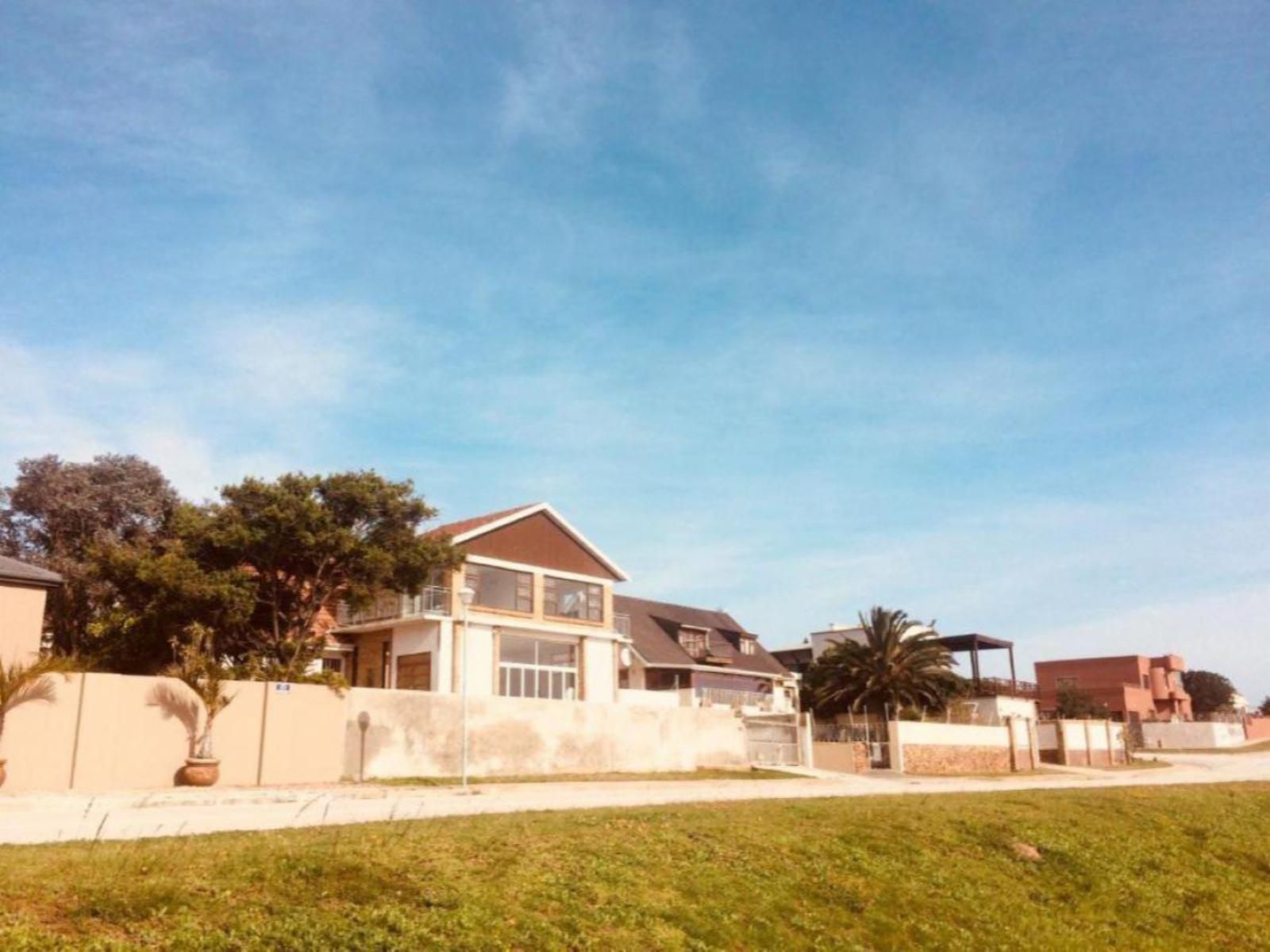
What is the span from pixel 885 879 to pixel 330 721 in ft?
58.4

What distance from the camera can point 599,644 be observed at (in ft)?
162

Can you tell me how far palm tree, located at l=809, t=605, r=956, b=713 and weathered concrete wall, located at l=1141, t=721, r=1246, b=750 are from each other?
4372cm

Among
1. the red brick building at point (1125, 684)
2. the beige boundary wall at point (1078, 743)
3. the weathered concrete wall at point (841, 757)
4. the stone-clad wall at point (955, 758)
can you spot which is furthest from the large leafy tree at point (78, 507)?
the red brick building at point (1125, 684)

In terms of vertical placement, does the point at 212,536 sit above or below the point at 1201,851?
above

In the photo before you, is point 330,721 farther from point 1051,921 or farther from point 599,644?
point 599,644

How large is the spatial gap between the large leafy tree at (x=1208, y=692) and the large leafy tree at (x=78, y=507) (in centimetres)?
11045

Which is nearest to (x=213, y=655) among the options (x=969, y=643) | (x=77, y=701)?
(x=77, y=701)

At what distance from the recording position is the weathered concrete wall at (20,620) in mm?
24766

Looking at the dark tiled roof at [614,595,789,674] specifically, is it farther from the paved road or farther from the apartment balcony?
the paved road

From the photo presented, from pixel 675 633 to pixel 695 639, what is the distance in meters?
1.82

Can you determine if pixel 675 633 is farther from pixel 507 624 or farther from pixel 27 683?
pixel 27 683

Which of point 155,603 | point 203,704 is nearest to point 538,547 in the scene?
point 155,603

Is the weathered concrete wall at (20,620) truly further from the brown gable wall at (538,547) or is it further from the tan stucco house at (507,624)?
the brown gable wall at (538,547)

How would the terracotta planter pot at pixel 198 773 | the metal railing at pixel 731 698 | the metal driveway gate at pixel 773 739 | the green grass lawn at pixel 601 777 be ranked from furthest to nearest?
the metal railing at pixel 731 698 → the metal driveway gate at pixel 773 739 → the green grass lawn at pixel 601 777 → the terracotta planter pot at pixel 198 773
